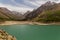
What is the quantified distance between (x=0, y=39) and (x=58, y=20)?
153662 millimetres

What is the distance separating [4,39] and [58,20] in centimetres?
15293

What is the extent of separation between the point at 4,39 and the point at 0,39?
83 centimetres

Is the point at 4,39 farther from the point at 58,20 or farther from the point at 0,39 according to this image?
the point at 58,20

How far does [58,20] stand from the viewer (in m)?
181

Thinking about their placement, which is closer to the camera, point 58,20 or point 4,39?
point 4,39

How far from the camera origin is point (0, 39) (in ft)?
98.7

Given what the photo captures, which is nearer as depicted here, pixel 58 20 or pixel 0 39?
pixel 0 39

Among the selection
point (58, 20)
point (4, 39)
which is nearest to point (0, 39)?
point (4, 39)
